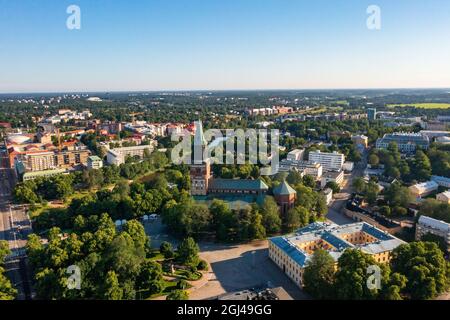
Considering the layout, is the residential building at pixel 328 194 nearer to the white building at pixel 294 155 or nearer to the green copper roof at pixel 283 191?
the green copper roof at pixel 283 191

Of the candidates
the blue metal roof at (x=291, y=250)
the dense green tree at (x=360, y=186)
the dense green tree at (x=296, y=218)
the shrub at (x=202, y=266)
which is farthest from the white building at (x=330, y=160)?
the shrub at (x=202, y=266)

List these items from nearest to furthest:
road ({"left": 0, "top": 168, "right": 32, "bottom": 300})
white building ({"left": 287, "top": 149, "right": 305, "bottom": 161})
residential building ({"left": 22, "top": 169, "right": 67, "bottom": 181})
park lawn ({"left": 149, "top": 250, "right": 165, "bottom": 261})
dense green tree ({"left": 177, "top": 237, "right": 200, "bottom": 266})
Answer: road ({"left": 0, "top": 168, "right": 32, "bottom": 300})
dense green tree ({"left": 177, "top": 237, "right": 200, "bottom": 266})
park lawn ({"left": 149, "top": 250, "right": 165, "bottom": 261})
residential building ({"left": 22, "top": 169, "right": 67, "bottom": 181})
white building ({"left": 287, "top": 149, "right": 305, "bottom": 161})

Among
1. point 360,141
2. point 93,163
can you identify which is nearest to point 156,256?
point 93,163

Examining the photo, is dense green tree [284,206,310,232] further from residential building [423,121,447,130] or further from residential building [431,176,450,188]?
residential building [423,121,447,130]

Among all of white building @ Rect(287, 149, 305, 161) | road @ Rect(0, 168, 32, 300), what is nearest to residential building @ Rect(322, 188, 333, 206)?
white building @ Rect(287, 149, 305, 161)
